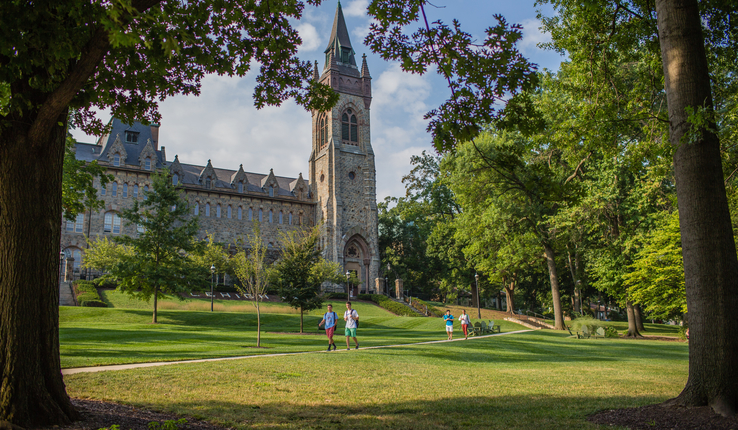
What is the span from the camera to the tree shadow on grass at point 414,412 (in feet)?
20.1

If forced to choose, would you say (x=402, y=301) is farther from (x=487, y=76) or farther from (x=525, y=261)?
(x=487, y=76)

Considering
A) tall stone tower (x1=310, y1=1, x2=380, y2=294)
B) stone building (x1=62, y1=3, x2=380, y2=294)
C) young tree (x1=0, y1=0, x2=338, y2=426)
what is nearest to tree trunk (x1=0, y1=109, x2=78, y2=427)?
young tree (x1=0, y1=0, x2=338, y2=426)

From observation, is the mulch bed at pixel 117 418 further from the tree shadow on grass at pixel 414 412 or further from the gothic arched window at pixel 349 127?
the gothic arched window at pixel 349 127

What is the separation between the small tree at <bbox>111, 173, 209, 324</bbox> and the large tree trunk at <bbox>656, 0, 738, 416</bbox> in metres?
28.1

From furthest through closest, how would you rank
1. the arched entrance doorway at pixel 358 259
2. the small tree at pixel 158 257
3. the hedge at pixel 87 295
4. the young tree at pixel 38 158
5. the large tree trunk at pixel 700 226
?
1. the arched entrance doorway at pixel 358 259
2. the hedge at pixel 87 295
3. the small tree at pixel 158 257
4. the large tree trunk at pixel 700 226
5. the young tree at pixel 38 158

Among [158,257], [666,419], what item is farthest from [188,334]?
[666,419]

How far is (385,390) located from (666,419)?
13.6 ft

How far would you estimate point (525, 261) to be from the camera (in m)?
35.5

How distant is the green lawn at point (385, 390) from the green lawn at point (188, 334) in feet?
10.1

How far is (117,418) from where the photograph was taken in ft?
18.5

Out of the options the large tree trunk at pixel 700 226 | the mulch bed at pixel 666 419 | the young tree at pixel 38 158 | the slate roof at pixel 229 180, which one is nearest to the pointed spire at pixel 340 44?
the slate roof at pixel 229 180

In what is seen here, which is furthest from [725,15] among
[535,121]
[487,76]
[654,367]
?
[654,367]

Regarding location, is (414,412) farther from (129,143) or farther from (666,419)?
(129,143)

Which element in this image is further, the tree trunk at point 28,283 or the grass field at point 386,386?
the grass field at point 386,386
